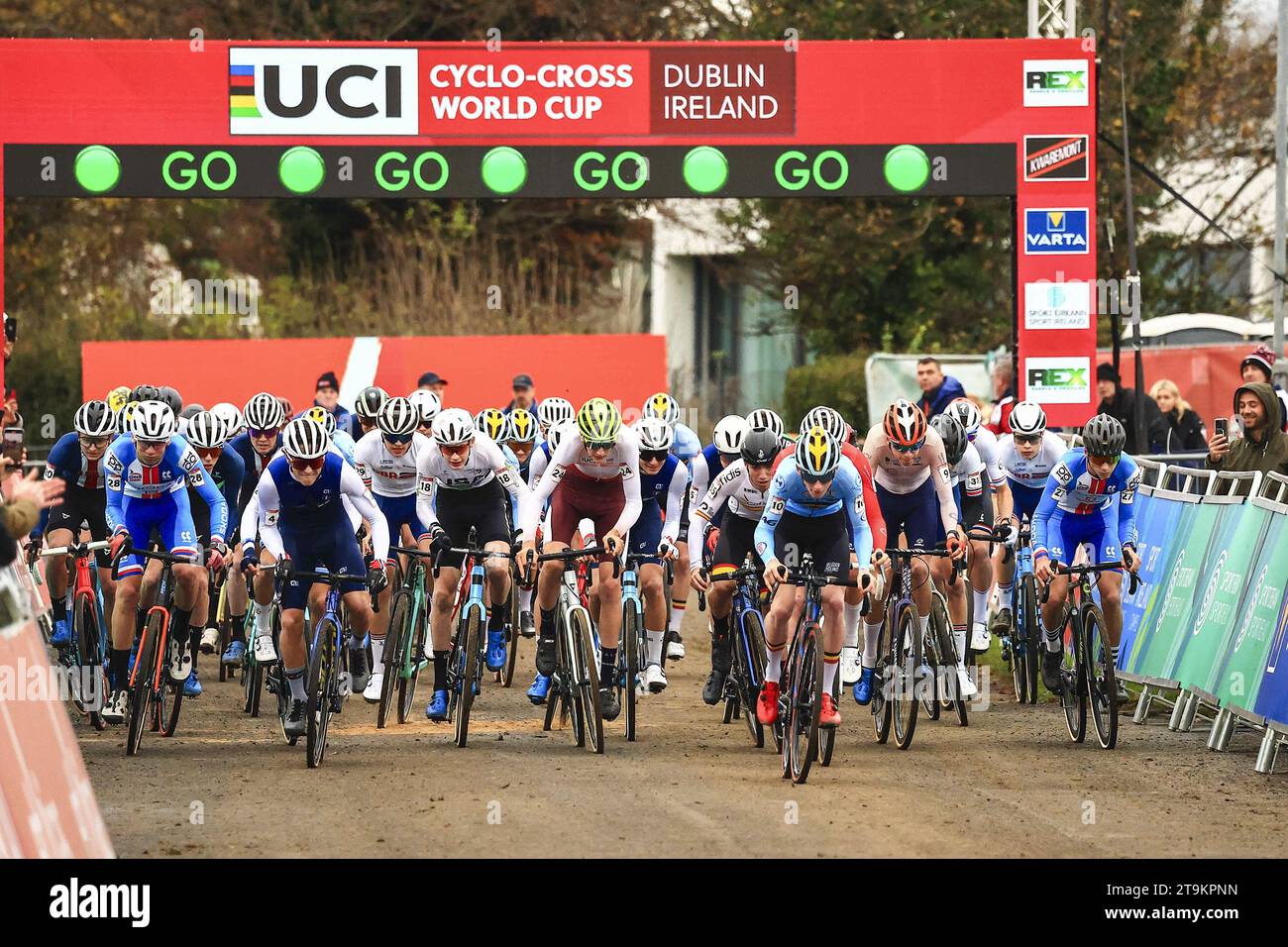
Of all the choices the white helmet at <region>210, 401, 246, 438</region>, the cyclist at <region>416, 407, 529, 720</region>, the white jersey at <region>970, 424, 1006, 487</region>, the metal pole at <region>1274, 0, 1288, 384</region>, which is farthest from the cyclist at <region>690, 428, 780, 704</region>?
the metal pole at <region>1274, 0, 1288, 384</region>

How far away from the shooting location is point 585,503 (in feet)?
41.9

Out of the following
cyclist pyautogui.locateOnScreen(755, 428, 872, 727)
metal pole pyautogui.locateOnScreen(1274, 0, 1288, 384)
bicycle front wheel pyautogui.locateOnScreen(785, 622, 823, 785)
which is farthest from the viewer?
metal pole pyautogui.locateOnScreen(1274, 0, 1288, 384)

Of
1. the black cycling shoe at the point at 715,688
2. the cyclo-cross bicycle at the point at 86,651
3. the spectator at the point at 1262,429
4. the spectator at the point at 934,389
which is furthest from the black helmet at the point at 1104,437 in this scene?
the cyclo-cross bicycle at the point at 86,651

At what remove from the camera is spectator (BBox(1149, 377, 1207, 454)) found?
18656 millimetres

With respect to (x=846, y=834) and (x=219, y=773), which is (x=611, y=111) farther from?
(x=846, y=834)

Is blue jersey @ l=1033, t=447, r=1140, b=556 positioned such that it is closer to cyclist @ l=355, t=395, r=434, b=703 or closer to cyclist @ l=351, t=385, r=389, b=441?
cyclist @ l=355, t=395, r=434, b=703

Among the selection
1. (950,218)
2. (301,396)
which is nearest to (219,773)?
(301,396)

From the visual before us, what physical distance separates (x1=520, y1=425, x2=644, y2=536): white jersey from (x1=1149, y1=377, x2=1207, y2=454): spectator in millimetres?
7443

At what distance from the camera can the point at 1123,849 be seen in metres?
8.73

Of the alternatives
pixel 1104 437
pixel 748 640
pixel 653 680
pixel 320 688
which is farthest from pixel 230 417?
pixel 1104 437

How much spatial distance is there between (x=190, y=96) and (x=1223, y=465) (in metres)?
9.62

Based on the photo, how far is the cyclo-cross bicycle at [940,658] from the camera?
1185 cm

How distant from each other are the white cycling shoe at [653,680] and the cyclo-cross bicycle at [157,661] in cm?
267
